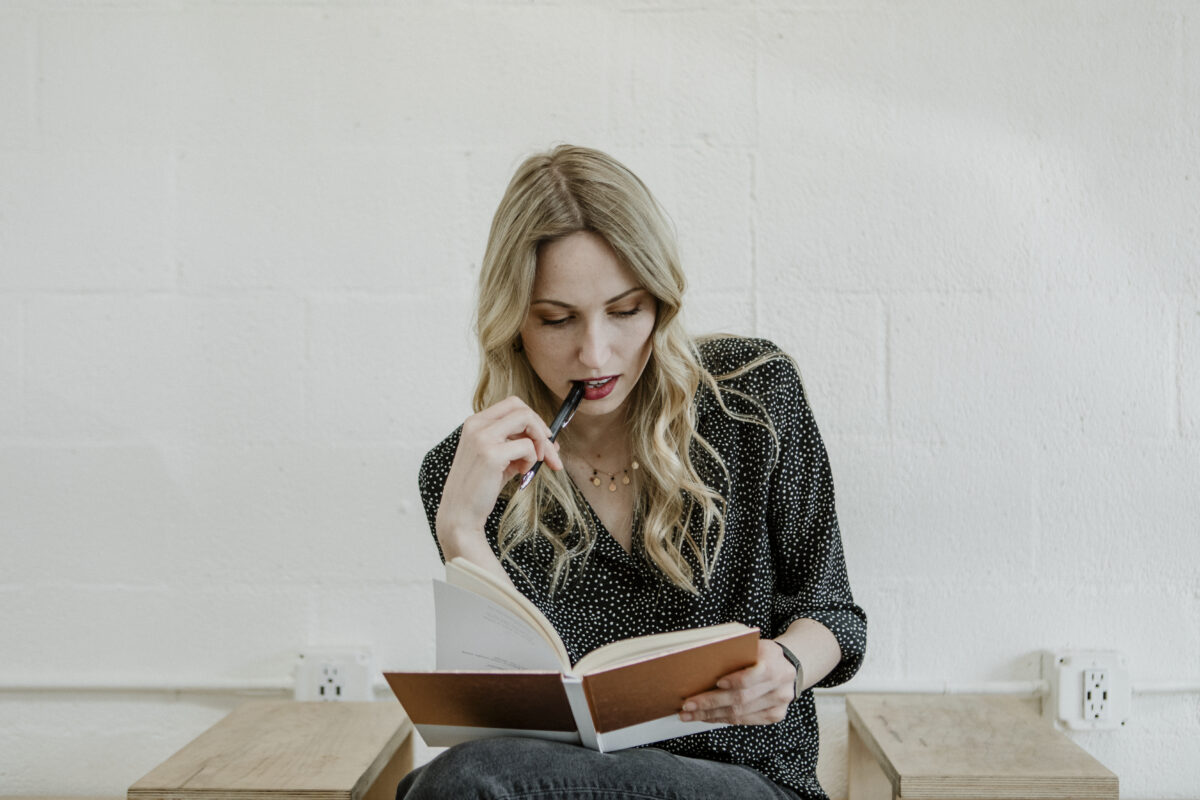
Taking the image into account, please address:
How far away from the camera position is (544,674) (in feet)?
3.11

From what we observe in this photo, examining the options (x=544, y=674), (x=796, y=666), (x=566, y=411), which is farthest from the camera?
(x=566, y=411)

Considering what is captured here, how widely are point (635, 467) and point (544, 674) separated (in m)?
0.45

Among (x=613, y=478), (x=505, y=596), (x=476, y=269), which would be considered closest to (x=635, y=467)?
(x=613, y=478)

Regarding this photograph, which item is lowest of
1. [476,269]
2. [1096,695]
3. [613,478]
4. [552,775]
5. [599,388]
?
[1096,695]

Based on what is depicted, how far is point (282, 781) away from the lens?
4.25 ft

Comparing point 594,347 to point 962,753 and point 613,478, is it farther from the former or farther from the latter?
point 962,753

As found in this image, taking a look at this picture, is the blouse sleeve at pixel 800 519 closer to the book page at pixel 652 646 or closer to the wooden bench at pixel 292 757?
the book page at pixel 652 646

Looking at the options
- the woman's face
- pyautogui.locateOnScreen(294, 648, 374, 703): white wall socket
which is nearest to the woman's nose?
the woman's face

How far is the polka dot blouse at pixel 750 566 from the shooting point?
1.31m

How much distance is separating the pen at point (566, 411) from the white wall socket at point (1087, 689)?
36.8 inches

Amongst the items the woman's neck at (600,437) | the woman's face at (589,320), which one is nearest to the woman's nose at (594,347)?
the woman's face at (589,320)

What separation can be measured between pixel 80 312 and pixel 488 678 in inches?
43.2

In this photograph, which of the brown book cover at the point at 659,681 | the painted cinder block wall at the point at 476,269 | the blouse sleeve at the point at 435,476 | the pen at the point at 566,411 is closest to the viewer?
the brown book cover at the point at 659,681

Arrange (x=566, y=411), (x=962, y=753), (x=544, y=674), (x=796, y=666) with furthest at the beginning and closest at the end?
(x=962, y=753) < (x=566, y=411) < (x=796, y=666) < (x=544, y=674)
